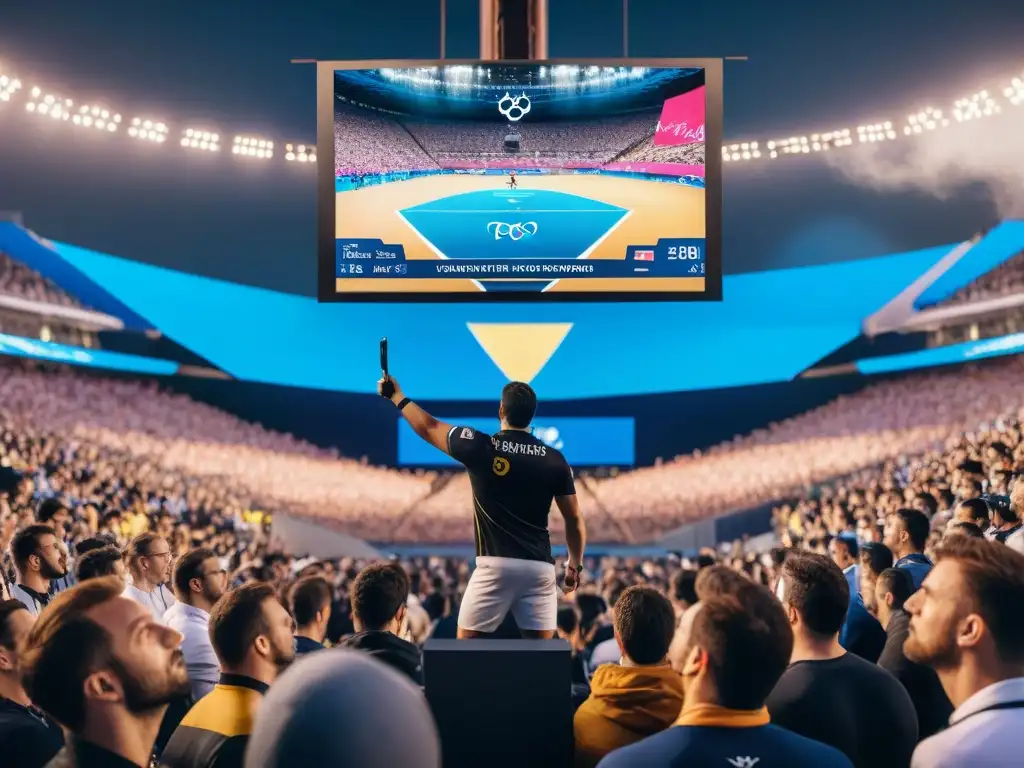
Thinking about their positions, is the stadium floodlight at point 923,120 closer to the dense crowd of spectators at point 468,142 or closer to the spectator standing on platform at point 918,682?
the dense crowd of spectators at point 468,142

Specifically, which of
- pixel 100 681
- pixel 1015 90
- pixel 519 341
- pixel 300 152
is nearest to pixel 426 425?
pixel 100 681

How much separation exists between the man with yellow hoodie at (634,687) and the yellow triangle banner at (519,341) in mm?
13892

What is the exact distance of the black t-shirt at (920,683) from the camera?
4.18 metres

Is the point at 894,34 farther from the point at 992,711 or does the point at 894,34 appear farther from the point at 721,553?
the point at 992,711

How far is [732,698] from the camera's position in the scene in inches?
82.7

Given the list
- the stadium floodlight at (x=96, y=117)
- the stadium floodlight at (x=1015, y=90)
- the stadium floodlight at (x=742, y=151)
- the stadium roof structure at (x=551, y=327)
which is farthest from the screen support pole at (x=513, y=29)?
the stadium floodlight at (x=1015, y=90)

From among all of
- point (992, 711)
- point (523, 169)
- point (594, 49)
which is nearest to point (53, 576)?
point (523, 169)

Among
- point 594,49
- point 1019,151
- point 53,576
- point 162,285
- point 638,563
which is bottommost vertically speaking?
point 638,563

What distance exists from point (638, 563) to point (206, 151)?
31.6 feet

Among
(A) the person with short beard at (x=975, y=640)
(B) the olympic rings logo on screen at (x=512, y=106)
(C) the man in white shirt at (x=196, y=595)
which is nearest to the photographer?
(A) the person with short beard at (x=975, y=640)

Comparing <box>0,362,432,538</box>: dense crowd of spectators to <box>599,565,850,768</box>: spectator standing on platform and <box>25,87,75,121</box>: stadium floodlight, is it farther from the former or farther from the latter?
<box>599,565,850,768</box>: spectator standing on platform

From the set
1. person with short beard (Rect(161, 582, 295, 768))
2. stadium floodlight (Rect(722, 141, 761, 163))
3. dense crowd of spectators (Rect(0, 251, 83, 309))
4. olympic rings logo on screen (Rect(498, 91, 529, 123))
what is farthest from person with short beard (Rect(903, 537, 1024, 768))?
dense crowd of spectators (Rect(0, 251, 83, 309))

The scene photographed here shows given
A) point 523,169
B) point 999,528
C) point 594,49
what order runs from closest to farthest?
point 999,528
point 523,169
point 594,49

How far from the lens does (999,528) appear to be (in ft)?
21.3
